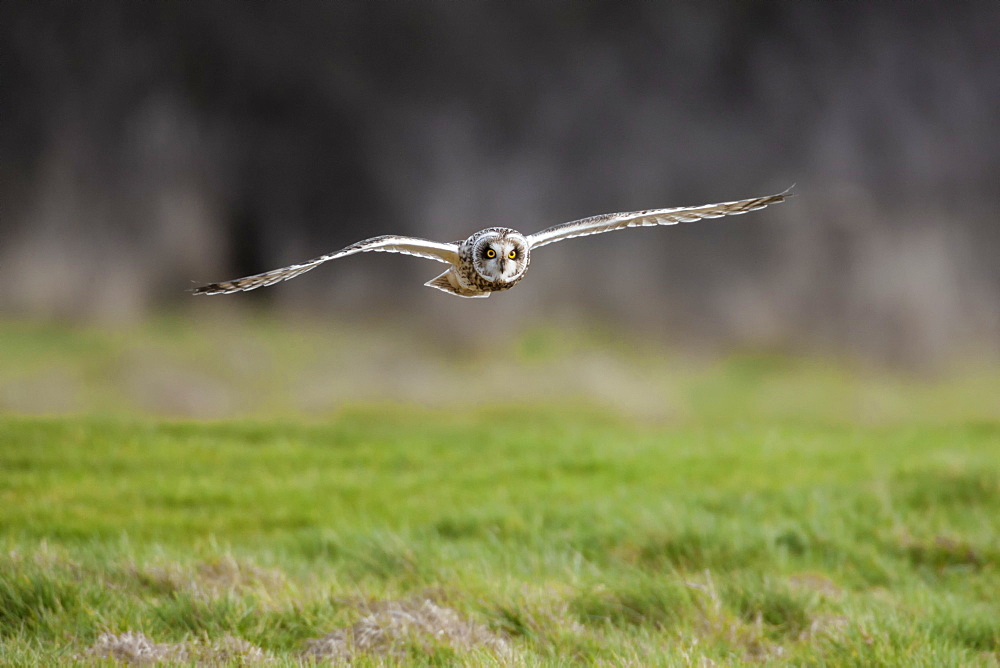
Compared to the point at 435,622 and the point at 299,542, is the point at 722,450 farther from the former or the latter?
the point at 435,622

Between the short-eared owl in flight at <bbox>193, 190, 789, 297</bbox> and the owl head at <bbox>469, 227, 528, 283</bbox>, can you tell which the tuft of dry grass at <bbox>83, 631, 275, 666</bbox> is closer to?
the short-eared owl in flight at <bbox>193, 190, 789, 297</bbox>

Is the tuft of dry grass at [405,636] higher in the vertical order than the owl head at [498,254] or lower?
lower

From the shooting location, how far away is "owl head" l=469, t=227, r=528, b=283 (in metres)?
1.37

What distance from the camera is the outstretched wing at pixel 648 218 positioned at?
162 cm

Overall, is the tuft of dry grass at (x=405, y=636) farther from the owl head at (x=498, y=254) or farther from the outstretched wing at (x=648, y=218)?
the owl head at (x=498, y=254)

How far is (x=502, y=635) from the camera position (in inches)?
131

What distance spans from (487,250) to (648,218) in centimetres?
50

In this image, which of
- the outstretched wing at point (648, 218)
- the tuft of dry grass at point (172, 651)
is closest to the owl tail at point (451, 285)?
the outstretched wing at point (648, 218)

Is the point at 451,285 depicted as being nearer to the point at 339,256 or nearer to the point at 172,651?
the point at 339,256

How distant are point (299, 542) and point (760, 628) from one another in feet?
9.04

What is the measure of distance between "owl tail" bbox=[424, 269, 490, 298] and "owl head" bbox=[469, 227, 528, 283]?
0.09 meters

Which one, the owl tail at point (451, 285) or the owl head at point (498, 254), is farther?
the owl tail at point (451, 285)

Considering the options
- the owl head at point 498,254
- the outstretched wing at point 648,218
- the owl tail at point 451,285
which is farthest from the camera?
the outstretched wing at point 648,218

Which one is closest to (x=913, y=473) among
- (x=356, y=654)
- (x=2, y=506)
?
(x=356, y=654)
